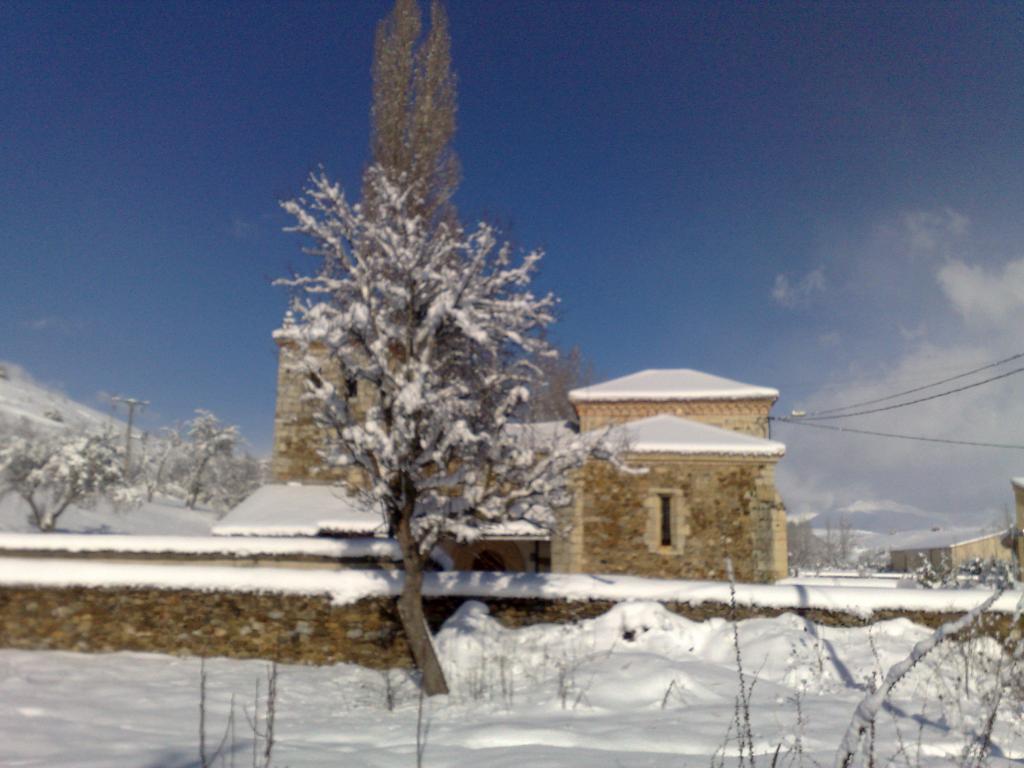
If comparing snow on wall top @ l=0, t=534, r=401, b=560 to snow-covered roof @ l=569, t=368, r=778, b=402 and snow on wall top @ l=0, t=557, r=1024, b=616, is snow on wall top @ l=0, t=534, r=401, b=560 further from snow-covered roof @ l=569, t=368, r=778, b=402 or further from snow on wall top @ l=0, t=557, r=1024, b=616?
snow-covered roof @ l=569, t=368, r=778, b=402

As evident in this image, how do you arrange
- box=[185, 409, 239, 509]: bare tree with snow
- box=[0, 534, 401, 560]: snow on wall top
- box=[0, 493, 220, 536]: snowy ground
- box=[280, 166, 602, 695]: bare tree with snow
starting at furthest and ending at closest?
1. box=[185, 409, 239, 509]: bare tree with snow
2. box=[0, 493, 220, 536]: snowy ground
3. box=[0, 534, 401, 560]: snow on wall top
4. box=[280, 166, 602, 695]: bare tree with snow

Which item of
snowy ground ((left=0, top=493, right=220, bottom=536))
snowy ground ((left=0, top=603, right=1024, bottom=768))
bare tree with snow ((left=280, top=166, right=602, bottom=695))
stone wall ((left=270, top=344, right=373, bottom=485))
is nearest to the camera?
snowy ground ((left=0, top=603, right=1024, bottom=768))

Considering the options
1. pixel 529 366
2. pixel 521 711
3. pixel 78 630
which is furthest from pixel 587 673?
pixel 78 630

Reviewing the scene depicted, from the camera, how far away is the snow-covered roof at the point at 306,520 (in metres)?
15.2

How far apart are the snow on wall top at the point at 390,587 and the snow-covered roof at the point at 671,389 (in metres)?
10.9

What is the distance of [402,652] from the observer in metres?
9.48

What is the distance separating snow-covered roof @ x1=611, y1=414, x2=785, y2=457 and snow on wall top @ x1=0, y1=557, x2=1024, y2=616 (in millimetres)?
4809

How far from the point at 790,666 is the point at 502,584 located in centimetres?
403

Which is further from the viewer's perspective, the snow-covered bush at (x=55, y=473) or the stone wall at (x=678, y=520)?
the snow-covered bush at (x=55, y=473)

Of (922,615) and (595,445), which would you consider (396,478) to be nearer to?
(595,445)

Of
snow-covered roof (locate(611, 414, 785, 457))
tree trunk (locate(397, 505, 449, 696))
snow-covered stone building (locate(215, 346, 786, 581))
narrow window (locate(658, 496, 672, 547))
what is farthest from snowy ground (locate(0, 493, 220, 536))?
tree trunk (locate(397, 505, 449, 696))

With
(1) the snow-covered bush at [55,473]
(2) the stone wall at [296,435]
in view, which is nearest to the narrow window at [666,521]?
(2) the stone wall at [296,435]

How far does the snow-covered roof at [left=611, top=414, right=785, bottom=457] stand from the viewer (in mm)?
14781

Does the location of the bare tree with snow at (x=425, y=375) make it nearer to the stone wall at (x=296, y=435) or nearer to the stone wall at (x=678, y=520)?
the stone wall at (x=678, y=520)
